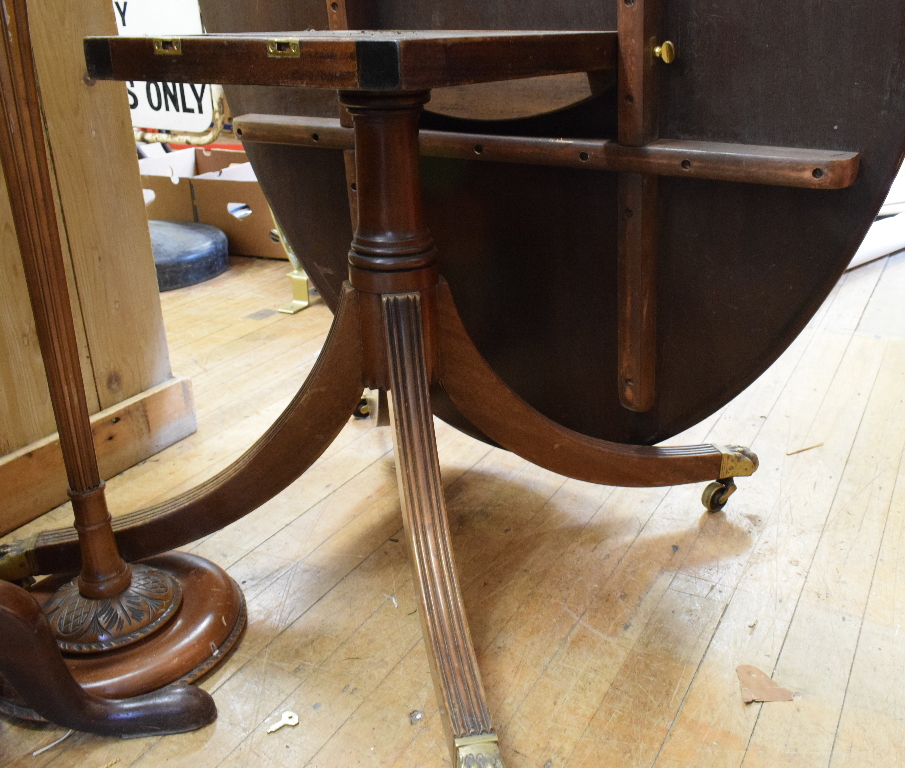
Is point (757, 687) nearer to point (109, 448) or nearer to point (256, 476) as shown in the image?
point (256, 476)

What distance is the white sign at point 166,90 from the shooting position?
2.41 m

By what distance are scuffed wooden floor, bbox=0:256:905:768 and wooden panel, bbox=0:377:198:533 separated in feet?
0.12

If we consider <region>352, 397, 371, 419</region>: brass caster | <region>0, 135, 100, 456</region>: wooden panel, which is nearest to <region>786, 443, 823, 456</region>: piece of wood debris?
<region>352, 397, 371, 419</region>: brass caster

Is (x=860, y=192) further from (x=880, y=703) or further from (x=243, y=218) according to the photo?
(x=243, y=218)

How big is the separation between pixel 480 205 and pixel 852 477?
83 centimetres

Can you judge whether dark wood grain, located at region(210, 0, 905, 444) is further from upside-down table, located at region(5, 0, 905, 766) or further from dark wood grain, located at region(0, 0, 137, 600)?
dark wood grain, located at region(0, 0, 137, 600)

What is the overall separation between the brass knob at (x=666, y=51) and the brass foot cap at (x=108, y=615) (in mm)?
935

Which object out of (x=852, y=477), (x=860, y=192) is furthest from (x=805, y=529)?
(x=860, y=192)

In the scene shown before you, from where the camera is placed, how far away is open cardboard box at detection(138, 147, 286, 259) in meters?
3.05

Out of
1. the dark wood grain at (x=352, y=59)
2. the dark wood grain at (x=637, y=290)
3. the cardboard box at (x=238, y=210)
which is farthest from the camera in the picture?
the cardboard box at (x=238, y=210)

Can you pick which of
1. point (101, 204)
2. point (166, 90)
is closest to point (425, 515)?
point (101, 204)

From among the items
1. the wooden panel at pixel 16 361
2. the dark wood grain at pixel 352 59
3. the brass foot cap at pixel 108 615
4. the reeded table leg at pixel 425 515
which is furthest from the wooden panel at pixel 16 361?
the reeded table leg at pixel 425 515

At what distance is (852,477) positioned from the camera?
166cm

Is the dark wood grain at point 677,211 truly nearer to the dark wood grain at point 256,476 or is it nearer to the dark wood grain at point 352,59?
the dark wood grain at point 352,59
